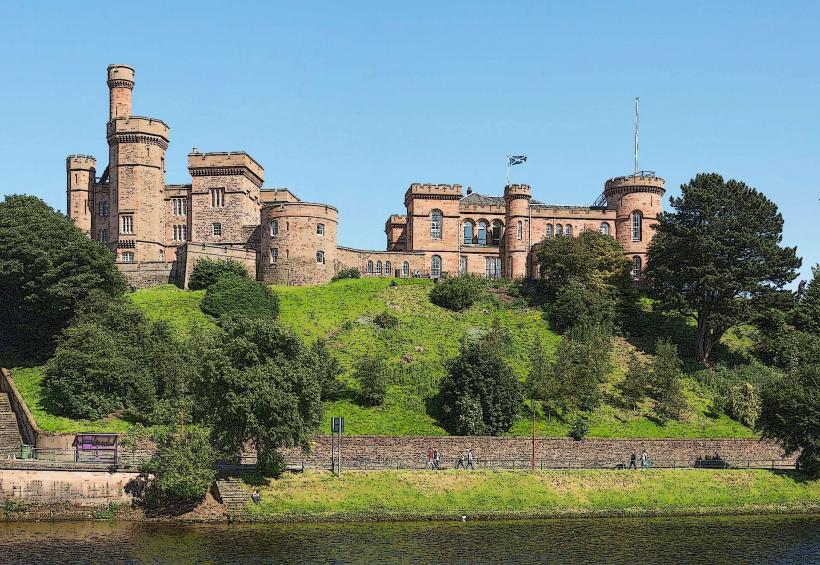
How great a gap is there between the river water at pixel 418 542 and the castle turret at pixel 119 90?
5430 centimetres

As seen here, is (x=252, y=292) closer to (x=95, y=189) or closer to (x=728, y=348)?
(x=95, y=189)

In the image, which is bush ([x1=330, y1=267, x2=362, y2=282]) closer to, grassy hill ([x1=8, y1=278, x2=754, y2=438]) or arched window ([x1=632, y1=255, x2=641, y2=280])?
grassy hill ([x1=8, y1=278, x2=754, y2=438])

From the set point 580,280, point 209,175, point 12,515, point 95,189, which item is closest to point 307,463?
point 12,515

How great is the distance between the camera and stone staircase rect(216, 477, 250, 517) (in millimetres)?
44625

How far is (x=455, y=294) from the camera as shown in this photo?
80.8 m

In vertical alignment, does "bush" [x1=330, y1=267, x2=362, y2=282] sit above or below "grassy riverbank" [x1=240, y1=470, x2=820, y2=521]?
above

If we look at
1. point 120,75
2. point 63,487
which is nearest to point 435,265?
point 120,75

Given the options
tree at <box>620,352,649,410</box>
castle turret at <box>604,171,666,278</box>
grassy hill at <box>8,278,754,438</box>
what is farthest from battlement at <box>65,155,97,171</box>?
tree at <box>620,352,649,410</box>

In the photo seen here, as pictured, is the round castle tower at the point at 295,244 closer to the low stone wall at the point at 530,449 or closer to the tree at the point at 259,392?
the low stone wall at the point at 530,449

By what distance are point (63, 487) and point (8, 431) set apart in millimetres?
12909

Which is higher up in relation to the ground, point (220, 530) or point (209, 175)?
point (209, 175)

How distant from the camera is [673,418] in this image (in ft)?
208

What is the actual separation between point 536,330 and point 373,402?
20.9m

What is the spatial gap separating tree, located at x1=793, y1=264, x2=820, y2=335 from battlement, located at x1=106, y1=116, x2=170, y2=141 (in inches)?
2228
